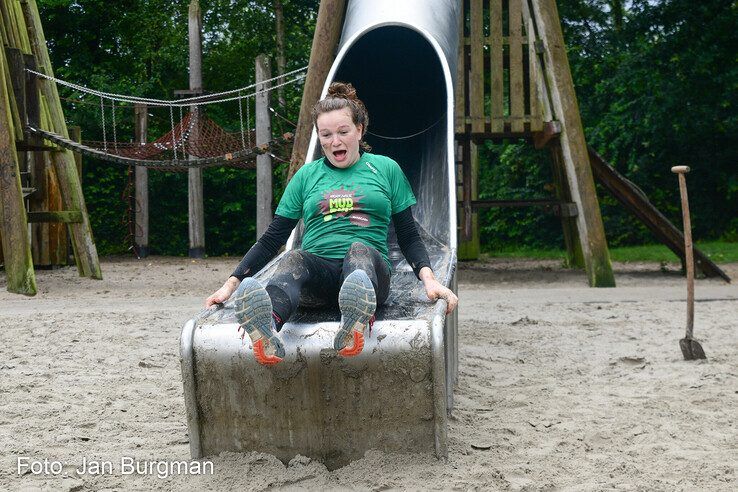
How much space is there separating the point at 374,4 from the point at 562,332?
272 centimetres

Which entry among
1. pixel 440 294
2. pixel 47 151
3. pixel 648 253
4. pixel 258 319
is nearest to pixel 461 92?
pixel 47 151

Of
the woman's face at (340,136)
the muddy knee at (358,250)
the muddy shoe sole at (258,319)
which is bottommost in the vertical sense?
the muddy shoe sole at (258,319)

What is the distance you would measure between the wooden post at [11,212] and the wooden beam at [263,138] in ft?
12.1

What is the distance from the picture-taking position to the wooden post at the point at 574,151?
8.59m

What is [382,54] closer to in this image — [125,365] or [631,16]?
[125,365]

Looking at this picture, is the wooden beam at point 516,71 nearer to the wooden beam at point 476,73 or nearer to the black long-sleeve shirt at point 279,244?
the wooden beam at point 476,73

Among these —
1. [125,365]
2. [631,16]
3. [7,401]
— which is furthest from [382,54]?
[631,16]

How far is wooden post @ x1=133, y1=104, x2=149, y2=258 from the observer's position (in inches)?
569

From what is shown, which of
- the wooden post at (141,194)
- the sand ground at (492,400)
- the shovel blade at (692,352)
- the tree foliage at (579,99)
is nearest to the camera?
the sand ground at (492,400)

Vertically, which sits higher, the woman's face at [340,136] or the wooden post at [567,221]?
the woman's face at [340,136]

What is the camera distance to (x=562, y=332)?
19.7ft

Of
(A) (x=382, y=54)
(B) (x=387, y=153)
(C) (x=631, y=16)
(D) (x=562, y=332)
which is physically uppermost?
(C) (x=631, y=16)

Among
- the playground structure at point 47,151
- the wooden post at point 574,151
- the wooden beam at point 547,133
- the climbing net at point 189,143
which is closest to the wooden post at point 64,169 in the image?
the playground structure at point 47,151

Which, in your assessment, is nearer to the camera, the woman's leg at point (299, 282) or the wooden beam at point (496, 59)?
the woman's leg at point (299, 282)
